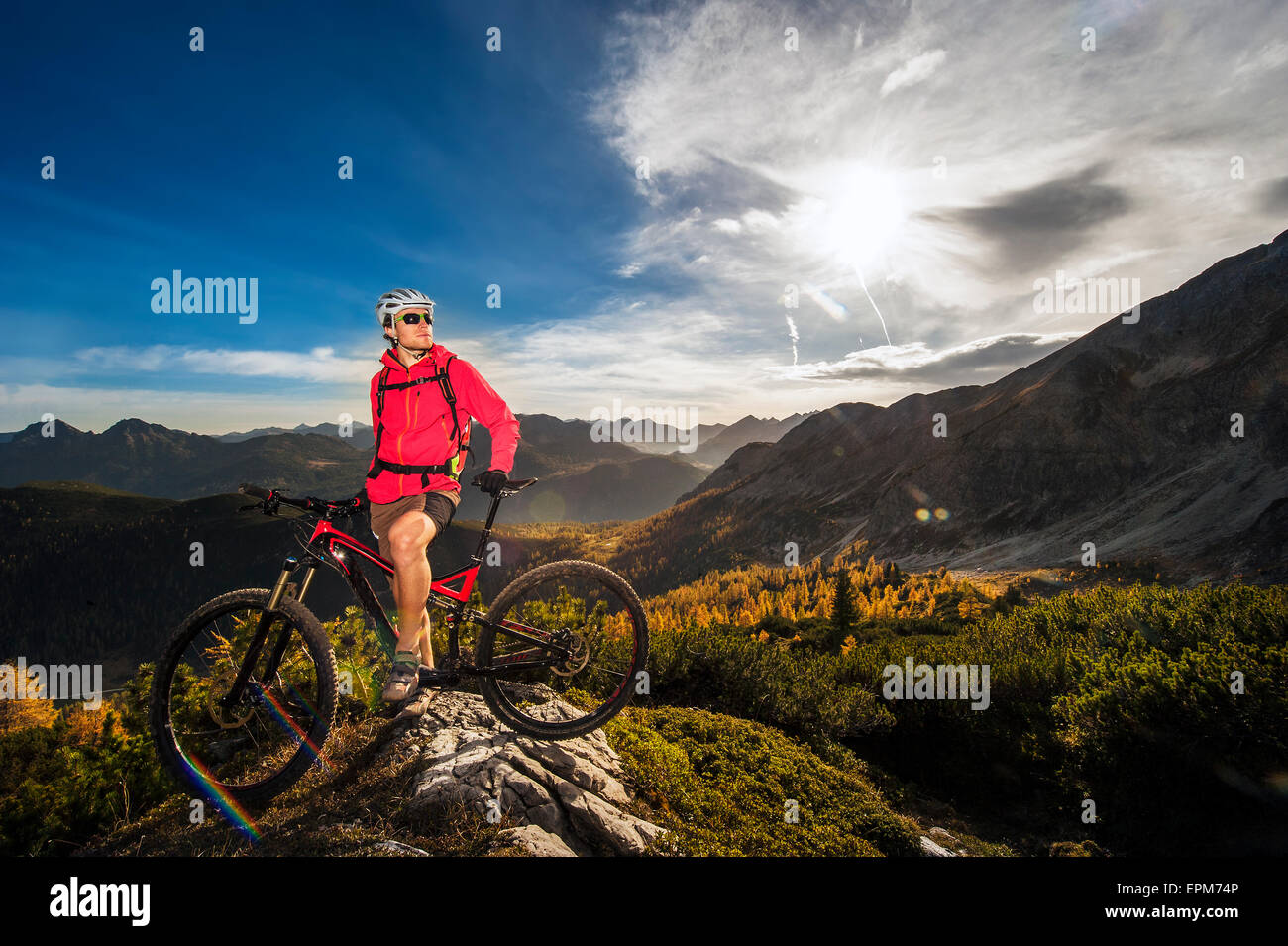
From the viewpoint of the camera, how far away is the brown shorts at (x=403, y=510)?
4977 millimetres

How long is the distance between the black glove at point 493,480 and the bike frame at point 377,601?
0.06 metres

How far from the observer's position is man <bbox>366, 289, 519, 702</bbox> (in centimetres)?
482

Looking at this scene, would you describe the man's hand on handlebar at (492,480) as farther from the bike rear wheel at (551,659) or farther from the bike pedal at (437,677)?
the bike pedal at (437,677)

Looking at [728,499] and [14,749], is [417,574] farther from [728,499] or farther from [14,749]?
[728,499]

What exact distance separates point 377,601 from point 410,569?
816 mm

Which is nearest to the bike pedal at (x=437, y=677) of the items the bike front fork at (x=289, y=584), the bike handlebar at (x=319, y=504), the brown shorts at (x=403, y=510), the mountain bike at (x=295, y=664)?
the mountain bike at (x=295, y=664)

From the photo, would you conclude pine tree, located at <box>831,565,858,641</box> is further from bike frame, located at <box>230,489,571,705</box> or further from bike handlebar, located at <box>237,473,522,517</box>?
bike handlebar, located at <box>237,473,522,517</box>

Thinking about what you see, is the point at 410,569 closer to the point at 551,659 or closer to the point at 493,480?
the point at 493,480

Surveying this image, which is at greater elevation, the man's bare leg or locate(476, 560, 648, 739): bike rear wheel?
the man's bare leg

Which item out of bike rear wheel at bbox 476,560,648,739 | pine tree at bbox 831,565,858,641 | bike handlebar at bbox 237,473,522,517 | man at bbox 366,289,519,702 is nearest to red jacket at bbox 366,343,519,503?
man at bbox 366,289,519,702

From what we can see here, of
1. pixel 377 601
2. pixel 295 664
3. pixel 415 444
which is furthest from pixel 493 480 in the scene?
pixel 295 664

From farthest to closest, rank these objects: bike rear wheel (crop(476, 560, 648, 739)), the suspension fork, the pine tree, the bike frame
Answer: the pine tree
bike rear wheel (crop(476, 560, 648, 739))
the bike frame
the suspension fork

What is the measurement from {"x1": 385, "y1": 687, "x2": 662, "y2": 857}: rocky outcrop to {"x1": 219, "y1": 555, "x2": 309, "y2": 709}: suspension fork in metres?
1.31
